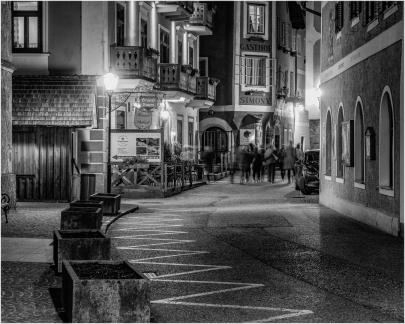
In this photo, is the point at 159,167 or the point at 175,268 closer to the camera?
the point at 175,268

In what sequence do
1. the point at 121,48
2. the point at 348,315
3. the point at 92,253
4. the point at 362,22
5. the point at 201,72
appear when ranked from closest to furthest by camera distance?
the point at 348,315
the point at 92,253
the point at 362,22
the point at 121,48
the point at 201,72

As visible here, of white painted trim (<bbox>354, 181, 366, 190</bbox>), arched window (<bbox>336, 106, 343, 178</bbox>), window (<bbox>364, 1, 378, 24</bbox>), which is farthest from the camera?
arched window (<bbox>336, 106, 343, 178</bbox>)

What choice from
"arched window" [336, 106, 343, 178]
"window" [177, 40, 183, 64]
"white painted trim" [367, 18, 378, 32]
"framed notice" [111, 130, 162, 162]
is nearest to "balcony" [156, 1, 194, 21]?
"window" [177, 40, 183, 64]

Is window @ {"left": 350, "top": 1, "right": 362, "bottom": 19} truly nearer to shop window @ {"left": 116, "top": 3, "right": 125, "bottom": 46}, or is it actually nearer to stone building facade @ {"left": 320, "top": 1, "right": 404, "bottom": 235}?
stone building facade @ {"left": 320, "top": 1, "right": 404, "bottom": 235}

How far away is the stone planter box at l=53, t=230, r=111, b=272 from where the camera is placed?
35.2ft

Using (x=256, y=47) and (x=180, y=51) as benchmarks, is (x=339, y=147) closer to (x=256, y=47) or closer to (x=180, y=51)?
(x=180, y=51)

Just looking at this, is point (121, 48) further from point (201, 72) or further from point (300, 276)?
point (201, 72)

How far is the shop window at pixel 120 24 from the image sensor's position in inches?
1249

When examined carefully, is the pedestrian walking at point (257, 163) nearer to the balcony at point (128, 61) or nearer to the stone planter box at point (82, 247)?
the balcony at point (128, 61)

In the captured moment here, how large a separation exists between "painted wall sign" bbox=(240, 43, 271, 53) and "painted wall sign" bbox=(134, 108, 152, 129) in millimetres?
23493

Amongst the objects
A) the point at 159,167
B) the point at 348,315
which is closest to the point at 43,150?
the point at 159,167

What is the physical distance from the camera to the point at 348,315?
8.83 m

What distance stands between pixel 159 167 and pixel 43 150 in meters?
5.46

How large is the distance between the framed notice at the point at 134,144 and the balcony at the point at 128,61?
2480 millimetres
